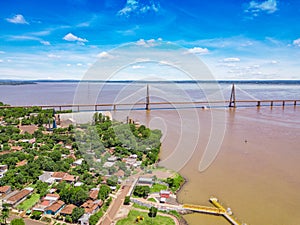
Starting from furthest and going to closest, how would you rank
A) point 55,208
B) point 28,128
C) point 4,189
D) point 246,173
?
1. point 28,128
2. point 246,173
3. point 4,189
4. point 55,208

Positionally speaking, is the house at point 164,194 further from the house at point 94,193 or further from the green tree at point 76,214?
the green tree at point 76,214

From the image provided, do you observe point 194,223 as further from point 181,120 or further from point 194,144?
point 181,120

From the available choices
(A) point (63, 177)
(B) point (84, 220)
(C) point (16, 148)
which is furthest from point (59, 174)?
(C) point (16, 148)

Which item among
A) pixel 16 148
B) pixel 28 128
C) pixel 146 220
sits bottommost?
pixel 146 220

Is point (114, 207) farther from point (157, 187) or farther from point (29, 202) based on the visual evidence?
point (29, 202)

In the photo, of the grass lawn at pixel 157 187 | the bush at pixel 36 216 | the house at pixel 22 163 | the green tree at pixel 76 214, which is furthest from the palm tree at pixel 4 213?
the grass lawn at pixel 157 187

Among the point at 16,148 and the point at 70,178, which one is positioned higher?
the point at 16,148

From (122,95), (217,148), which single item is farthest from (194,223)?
(122,95)
